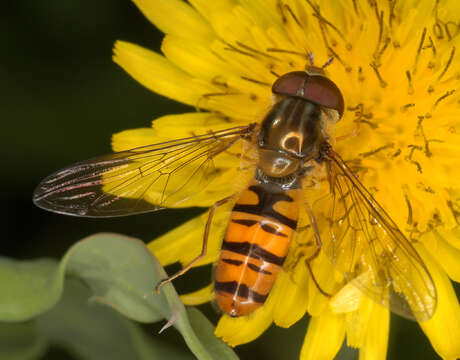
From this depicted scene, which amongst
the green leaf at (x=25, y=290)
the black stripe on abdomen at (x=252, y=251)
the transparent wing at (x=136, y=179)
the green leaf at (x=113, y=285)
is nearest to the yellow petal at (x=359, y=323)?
the green leaf at (x=113, y=285)

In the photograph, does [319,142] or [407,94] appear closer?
[319,142]

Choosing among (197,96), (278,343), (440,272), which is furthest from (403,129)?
A: (278,343)

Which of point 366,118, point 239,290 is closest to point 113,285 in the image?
point 239,290

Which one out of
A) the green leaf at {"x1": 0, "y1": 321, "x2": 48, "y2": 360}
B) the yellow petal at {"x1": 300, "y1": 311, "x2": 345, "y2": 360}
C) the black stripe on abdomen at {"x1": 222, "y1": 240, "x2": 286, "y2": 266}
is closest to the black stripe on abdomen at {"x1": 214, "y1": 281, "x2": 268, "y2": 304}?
the black stripe on abdomen at {"x1": 222, "y1": 240, "x2": 286, "y2": 266}

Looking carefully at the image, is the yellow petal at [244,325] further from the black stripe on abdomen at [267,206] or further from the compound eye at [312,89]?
the compound eye at [312,89]

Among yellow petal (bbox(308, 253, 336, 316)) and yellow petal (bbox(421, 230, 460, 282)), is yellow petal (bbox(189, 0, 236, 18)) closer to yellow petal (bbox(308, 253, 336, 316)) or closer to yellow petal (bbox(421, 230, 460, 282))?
yellow petal (bbox(308, 253, 336, 316))

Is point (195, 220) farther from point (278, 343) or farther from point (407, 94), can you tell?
point (407, 94)

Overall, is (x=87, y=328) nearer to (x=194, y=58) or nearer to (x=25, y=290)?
(x=25, y=290)
